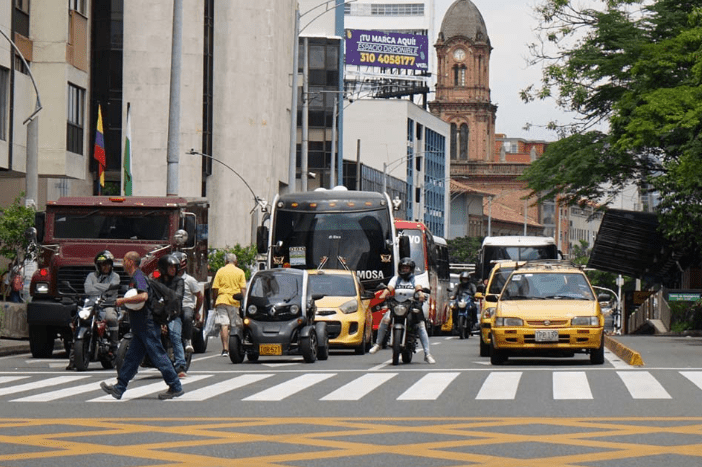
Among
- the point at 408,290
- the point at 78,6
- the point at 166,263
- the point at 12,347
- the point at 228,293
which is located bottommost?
the point at 12,347

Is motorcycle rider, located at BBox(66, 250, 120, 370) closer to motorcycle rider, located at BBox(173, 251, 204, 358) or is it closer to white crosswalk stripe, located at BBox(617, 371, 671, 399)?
motorcycle rider, located at BBox(173, 251, 204, 358)

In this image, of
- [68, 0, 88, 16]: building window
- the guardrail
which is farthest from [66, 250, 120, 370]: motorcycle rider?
the guardrail

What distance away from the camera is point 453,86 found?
189625mm

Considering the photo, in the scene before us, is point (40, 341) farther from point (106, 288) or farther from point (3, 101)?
point (3, 101)

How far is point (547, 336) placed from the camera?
929 inches

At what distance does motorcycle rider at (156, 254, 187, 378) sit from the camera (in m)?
17.8

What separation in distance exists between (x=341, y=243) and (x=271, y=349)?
31.3ft

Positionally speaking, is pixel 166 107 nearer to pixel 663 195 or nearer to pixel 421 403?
pixel 663 195

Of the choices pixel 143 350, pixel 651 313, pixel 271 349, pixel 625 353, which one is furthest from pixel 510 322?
pixel 651 313

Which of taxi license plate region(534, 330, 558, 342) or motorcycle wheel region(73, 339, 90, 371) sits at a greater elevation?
taxi license plate region(534, 330, 558, 342)

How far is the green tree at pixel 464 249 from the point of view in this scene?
5837 inches

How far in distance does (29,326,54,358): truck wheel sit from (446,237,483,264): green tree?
12169 cm

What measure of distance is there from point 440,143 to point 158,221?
141 meters

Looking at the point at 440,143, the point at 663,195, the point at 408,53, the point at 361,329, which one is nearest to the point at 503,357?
the point at 361,329
